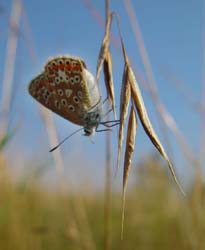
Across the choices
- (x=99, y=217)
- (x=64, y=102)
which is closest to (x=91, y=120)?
(x=64, y=102)

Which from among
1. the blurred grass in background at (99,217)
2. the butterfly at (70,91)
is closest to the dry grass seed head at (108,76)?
the butterfly at (70,91)

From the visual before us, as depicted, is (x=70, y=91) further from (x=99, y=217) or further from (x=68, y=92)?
(x=99, y=217)

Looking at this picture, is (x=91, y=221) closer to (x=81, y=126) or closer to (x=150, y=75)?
(x=150, y=75)

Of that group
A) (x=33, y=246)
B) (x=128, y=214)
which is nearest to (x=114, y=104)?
(x=33, y=246)

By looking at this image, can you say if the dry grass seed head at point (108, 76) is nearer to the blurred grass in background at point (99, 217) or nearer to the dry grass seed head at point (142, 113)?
the dry grass seed head at point (142, 113)

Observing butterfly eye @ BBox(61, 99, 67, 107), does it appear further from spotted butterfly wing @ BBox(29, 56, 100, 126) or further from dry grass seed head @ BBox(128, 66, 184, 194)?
dry grass seed head @ BBox(128, 66, 184, 194)

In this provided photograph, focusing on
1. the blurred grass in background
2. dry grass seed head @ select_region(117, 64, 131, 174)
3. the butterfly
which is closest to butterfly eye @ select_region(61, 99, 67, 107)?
the butterfly
